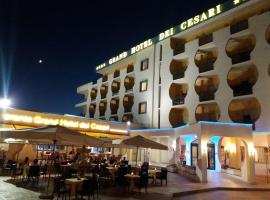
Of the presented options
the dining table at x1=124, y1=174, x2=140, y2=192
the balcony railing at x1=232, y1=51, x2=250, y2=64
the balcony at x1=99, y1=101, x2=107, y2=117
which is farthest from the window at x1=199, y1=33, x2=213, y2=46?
the balcony at x1=99, y1=101, x2=107, y2=117

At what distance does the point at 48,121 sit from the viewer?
24.0 m

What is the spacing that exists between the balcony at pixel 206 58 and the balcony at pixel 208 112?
416 centimetres

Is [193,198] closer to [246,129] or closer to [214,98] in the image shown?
[246,129]

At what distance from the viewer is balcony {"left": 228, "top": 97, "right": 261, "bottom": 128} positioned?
2558cm

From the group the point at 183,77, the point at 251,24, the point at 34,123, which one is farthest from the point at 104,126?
the point at 251,24

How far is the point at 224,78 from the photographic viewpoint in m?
27.3

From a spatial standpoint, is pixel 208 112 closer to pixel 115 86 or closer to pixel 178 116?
pixel 178 116

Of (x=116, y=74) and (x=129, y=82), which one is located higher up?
(x=116, y=74)

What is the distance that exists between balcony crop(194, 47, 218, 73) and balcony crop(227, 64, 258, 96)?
2482 mm

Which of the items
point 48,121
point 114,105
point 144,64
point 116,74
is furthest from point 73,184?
point 116,74

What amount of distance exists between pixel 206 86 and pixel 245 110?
19.1ft

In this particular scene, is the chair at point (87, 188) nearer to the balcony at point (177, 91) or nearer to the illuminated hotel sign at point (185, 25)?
the balcony at point (177, 91)

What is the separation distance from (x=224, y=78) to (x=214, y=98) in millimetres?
2372

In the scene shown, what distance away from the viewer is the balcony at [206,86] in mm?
28406
